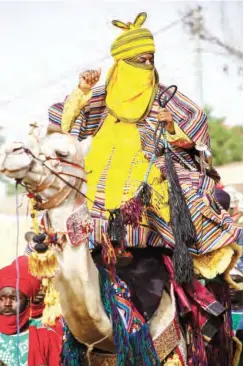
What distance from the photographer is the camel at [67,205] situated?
4145mm

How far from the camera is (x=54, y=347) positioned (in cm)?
534

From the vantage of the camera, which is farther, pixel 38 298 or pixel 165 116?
pixel 38 298

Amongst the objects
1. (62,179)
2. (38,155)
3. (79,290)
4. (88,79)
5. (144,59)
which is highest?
(144,59)

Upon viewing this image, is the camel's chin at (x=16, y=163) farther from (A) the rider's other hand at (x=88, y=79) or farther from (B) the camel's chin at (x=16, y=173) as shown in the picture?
(A) the rider's other hand at (x=88, y=79)

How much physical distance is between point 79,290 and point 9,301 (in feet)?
3.84

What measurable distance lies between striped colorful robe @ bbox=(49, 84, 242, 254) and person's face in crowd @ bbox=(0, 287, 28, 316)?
700 millimetres

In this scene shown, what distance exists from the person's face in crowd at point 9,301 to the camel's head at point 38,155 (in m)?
1.33

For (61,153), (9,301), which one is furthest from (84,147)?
(9,301)

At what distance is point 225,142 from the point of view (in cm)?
1474

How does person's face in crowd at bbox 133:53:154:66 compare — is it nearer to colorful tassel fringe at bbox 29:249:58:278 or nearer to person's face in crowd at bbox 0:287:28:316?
person's face in crowd at bbox 0:287:28:316

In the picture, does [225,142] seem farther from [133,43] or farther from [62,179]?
[62,179]

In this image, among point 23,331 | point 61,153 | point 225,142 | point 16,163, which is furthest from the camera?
point 225,142

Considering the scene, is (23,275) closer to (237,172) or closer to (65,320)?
(65,320)

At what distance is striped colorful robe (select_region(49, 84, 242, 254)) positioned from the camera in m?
5.24
